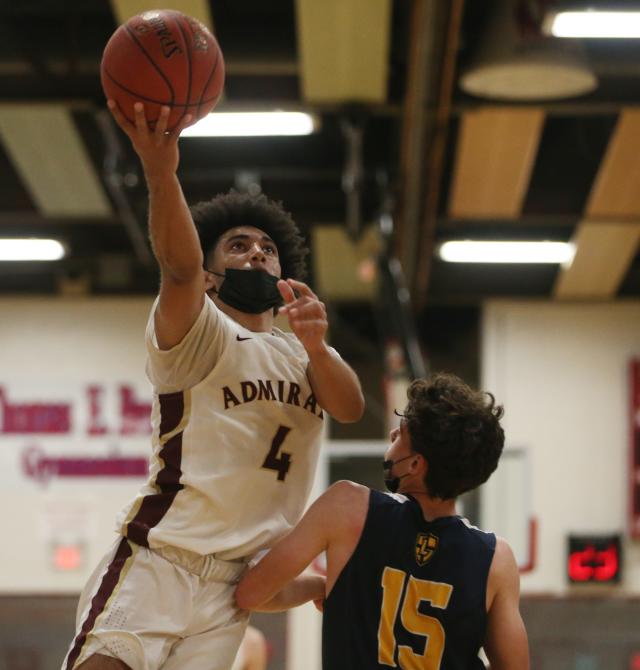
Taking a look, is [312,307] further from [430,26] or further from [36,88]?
[36,88]

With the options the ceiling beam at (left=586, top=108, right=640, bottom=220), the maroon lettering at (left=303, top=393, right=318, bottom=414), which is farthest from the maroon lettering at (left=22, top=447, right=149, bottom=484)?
the maroon lettering at (left=303, top=393, right=318, bottom=414)

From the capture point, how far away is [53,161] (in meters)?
8.88

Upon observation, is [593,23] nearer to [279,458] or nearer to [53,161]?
[279,458]

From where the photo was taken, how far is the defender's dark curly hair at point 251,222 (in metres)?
3.61

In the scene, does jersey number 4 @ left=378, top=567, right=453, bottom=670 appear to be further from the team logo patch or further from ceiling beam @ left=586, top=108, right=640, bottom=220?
ceiling beam @ left=586, top=108, right=640, bottom=220

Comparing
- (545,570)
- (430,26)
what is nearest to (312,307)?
(430,26)

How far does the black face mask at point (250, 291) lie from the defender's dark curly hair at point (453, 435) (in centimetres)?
47

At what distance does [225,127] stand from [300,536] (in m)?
5.18

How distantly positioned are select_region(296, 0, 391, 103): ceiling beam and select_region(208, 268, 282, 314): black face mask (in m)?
3.65

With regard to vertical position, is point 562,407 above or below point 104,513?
above

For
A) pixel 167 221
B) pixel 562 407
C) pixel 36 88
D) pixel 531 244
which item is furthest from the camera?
pixel 562 407

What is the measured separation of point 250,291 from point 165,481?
0.53 m

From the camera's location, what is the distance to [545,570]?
1020cm

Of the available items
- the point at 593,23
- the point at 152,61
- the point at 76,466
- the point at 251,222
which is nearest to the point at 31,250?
the point at 76,466
